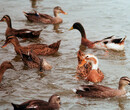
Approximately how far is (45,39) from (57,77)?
3322mm

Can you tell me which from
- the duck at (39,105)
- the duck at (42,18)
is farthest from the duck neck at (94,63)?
the duck at (42,18)

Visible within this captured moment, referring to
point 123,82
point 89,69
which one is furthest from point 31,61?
point 123,82

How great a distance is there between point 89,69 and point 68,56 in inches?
57.7

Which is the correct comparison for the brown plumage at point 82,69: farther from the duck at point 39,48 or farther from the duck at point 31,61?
the duck at point 39,48

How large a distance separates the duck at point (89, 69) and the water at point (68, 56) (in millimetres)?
192

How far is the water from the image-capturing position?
6891 millimetres

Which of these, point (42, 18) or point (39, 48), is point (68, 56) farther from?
point (42, 18)

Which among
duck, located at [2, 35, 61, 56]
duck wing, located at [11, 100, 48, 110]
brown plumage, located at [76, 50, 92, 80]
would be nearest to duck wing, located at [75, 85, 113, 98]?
brown plumage, located at [76, 50, 92, 80]

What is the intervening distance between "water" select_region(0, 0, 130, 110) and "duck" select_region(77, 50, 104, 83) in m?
0.19

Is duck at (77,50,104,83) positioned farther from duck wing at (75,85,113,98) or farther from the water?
duck wing at (75,85,113,98)

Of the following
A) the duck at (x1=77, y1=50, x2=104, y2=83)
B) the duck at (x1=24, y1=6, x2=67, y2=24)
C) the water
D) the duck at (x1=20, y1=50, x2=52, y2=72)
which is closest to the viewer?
the water

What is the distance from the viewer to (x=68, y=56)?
31.3 ft

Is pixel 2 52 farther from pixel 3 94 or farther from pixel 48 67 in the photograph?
pixel 3 94

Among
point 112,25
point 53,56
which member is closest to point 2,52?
point 53,56
